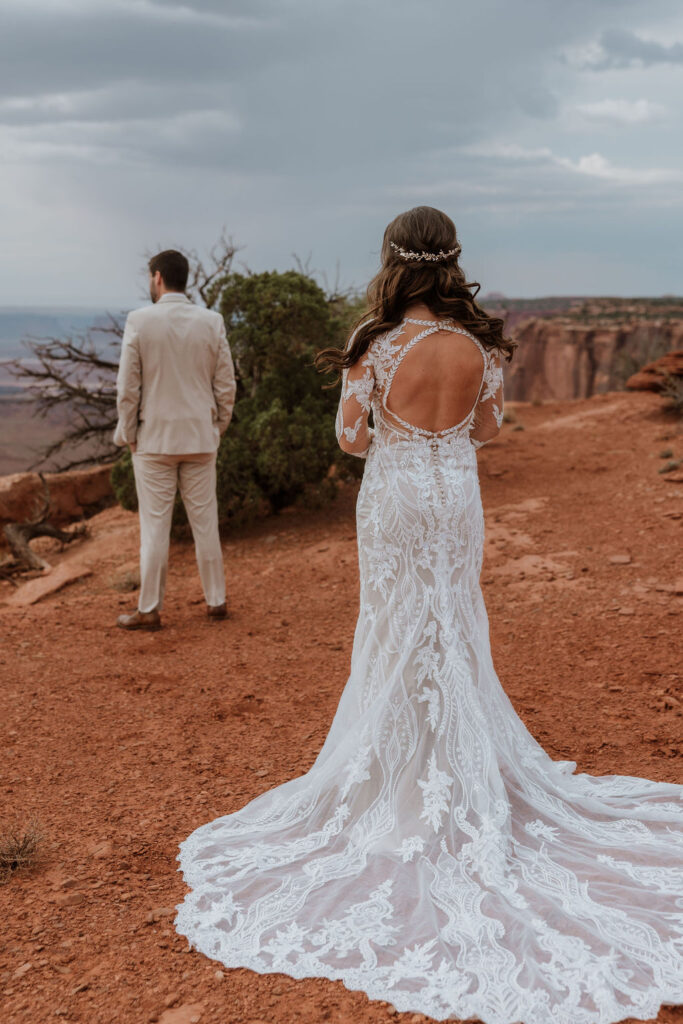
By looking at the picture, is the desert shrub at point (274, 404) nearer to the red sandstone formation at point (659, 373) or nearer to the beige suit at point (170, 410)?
the beige suit at point (170, 410)

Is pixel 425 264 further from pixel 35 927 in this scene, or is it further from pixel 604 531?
pixel 604 531

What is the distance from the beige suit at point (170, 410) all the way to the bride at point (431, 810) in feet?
9.37

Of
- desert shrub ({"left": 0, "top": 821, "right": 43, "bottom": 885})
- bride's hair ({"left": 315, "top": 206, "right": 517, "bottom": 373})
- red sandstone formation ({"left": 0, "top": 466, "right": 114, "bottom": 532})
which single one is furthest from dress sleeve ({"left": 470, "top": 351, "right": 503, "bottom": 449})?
red sandstone formation ({"left": 0, "top": 466, "right": 114, "bottom": 532})

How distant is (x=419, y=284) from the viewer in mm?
3227

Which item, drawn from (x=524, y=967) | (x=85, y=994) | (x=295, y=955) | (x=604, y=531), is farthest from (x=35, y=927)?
(x=604, y=531)

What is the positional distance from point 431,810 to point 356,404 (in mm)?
1556

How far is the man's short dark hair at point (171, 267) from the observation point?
236 inches

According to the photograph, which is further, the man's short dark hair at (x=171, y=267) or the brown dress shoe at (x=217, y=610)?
the brown dress shoe at (x=217, y=610)

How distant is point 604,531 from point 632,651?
2746 mm

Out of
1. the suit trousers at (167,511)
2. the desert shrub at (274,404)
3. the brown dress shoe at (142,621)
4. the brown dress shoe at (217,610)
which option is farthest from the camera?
the desert shrub at (274,404)

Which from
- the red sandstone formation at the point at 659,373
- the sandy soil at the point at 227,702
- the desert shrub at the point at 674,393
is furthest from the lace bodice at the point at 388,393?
the red sandstone formation at the point at 659,373

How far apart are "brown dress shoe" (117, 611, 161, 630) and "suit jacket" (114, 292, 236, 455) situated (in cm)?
127

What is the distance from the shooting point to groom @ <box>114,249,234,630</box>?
19.8ft

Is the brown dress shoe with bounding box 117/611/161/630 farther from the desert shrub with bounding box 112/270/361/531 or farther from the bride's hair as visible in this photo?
the bride's hair
